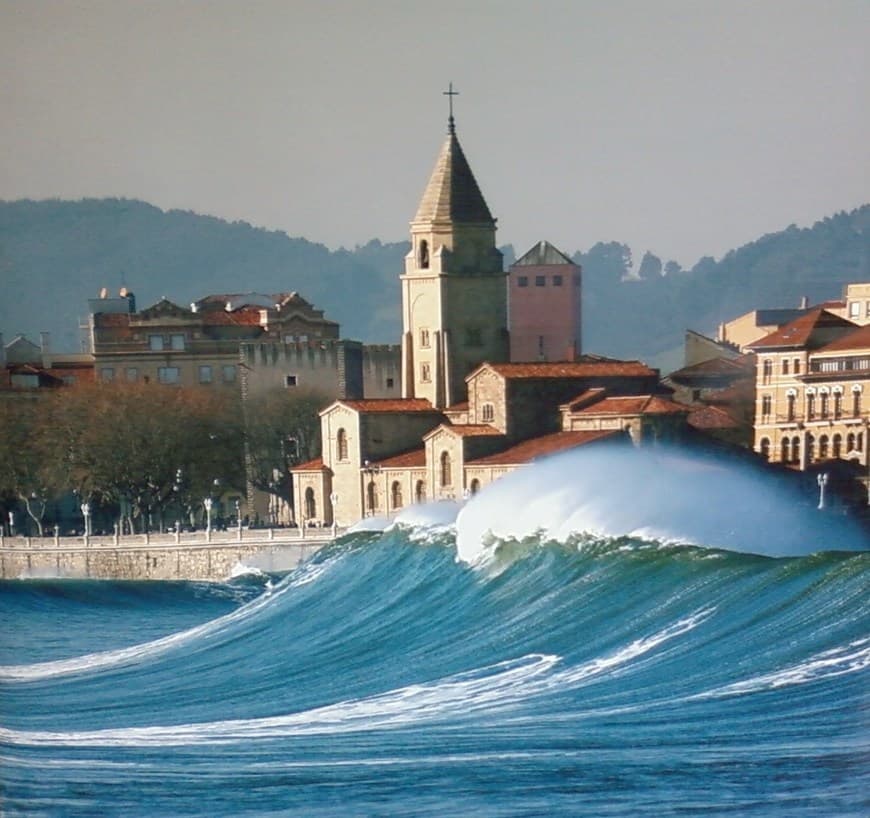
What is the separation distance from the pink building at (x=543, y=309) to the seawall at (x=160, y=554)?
2.73 meters

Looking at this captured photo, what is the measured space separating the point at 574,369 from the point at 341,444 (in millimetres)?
3186

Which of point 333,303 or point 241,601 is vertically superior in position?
point 333,303

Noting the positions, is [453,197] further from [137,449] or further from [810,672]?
[810,672]

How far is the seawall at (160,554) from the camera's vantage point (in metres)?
26.9

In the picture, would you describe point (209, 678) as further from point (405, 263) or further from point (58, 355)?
→ point (58, 355)

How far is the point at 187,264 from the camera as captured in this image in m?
26.4

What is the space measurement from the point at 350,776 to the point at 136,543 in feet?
51.4

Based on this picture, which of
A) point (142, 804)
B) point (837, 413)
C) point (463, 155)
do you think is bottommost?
point (142, 804)

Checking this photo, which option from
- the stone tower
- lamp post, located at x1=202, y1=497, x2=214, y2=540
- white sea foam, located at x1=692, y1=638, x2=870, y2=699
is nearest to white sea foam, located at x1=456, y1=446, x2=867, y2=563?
white sea foam, located at x1=692, y1=638, x2=870, y2=699

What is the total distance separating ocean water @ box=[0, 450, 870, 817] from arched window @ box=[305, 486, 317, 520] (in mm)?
2461

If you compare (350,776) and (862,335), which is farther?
(862,335)

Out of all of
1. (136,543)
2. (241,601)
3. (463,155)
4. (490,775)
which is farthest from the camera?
(136,543)

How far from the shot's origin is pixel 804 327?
18484mm

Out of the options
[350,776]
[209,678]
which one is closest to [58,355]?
[209,678]
